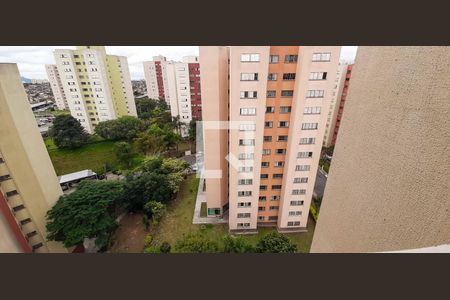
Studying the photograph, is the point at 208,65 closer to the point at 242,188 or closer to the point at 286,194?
the point at 242,188

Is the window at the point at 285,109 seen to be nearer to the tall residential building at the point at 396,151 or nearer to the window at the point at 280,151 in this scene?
the window at the point at 280,151

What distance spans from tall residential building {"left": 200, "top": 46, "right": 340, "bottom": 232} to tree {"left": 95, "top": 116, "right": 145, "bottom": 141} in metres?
7.02

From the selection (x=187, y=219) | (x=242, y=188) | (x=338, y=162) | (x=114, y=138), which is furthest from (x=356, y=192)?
(x=114, y=138)

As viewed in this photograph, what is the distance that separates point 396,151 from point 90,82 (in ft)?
44.6

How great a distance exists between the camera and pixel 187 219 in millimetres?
6188

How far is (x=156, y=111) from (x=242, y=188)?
11.4 metres

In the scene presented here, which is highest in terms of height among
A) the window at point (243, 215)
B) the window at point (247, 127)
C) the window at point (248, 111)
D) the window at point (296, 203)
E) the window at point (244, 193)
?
the window at point (248, 111)

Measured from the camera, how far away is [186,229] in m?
5.81

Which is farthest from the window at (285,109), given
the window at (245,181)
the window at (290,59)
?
the window at (245,181)

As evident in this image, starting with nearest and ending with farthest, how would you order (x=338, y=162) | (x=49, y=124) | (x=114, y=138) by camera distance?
(x=338, y=162) < (x=49, y=124) < (x=114, y=138)

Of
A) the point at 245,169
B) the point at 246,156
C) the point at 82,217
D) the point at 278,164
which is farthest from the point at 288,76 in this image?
the point at 82,217

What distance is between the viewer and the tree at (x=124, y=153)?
29.0 ft

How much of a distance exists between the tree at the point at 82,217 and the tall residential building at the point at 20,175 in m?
0.27

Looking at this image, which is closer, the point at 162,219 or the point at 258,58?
the point at 258,58
